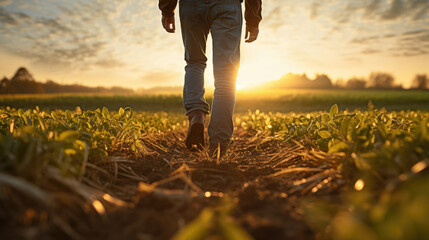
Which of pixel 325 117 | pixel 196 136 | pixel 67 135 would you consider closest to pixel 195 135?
pixel 196 136

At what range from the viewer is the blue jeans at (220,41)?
7.57ft

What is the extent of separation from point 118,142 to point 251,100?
1956cm

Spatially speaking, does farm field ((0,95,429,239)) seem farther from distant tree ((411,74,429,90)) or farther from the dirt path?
distant tree ((411,74,429,90))

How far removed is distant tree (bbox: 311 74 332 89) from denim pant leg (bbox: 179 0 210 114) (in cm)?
4677

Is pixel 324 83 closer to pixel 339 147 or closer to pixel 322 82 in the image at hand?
pixel 322 82

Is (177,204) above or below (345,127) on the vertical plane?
below

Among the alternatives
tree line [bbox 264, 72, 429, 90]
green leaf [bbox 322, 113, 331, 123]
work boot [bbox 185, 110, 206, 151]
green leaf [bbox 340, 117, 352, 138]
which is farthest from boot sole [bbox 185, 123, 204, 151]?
Answer: tree line [bbox 264, 72, 429, 90]

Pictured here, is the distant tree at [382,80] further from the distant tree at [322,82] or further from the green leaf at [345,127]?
the green leaf at [345,127]

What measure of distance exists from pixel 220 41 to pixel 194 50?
34cm

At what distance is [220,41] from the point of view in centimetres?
234

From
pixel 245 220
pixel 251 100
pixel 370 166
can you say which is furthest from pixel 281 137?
pixel 251 100

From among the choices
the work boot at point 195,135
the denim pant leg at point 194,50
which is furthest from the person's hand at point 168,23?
the work boot at point 195,135

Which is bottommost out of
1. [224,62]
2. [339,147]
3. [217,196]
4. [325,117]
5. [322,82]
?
[217,196]

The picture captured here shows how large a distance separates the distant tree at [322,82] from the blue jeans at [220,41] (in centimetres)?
4683
